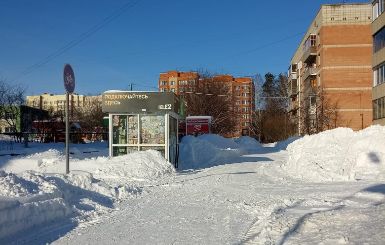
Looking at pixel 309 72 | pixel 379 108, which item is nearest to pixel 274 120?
pixel 309 72

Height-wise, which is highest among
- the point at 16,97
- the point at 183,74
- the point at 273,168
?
the point at 183,74

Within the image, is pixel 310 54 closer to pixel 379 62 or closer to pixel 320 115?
pixel 320 115

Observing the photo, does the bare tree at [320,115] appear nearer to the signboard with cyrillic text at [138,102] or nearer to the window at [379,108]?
the window at [379,108]

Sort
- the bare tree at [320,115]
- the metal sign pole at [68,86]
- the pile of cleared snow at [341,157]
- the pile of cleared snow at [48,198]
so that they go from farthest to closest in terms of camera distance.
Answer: the bare tree at [320,115], the pile of cleared snow at [341,157], the metal sign pole at [68,86], the pile of cleared snow at [48,198]

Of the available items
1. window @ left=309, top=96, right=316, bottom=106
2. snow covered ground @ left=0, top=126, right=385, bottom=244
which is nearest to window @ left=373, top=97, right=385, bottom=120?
window @ left=309, top=96, right=316, bottom=106

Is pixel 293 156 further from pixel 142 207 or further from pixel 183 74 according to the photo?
pixel 183 74

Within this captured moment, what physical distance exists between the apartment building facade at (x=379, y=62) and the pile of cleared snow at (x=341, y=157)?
21.2 metres

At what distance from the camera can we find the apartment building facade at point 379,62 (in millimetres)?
39406

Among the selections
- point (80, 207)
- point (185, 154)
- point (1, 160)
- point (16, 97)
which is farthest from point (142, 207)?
point (16, 97)

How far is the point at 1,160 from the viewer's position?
20.2 metres

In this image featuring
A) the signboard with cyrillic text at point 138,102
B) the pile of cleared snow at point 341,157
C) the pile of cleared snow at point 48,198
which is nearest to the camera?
the pile of cleared snow at point 48,198

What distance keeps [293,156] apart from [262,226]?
1297 centimetres

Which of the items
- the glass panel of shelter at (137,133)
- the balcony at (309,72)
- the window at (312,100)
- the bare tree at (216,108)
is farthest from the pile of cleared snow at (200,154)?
the bare tree at (216,108)

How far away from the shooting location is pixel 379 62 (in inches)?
1577
